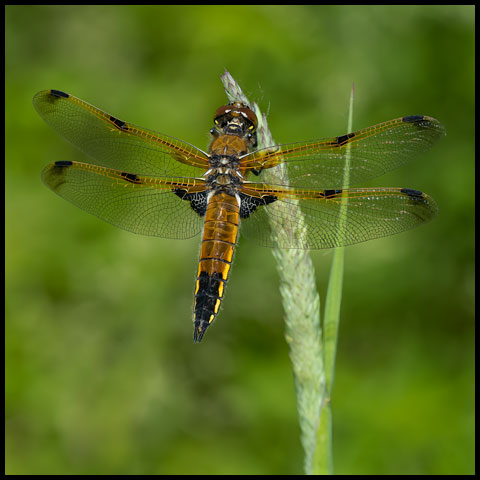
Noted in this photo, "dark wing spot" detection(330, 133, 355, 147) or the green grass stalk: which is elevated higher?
"dark wing spot" detection(330, 133, 355, 147)

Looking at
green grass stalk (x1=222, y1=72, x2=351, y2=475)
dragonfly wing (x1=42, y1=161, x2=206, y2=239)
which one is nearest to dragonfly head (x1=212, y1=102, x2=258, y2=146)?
dragonfly wing (x1=42, y1=161, x2=206, y2=239)

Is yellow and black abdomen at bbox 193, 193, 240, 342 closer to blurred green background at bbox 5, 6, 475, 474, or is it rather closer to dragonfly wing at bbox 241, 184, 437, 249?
dragonfly wing at bbox 241, 184, 437, 249

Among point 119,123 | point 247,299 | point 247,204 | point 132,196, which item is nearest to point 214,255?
point 247,204

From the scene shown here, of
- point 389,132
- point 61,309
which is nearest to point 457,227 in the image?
point 389,132

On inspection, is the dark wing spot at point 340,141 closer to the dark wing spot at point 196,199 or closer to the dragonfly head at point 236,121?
the dragonfly head at point 236,121

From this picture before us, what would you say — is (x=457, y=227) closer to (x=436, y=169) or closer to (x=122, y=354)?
(x=436, y=169)

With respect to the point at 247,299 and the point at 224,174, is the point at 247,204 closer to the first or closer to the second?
the point at 224,174

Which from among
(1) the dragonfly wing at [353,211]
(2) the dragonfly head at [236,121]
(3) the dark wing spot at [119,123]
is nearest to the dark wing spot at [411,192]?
(1) the dragonfly wing at [353,211]
